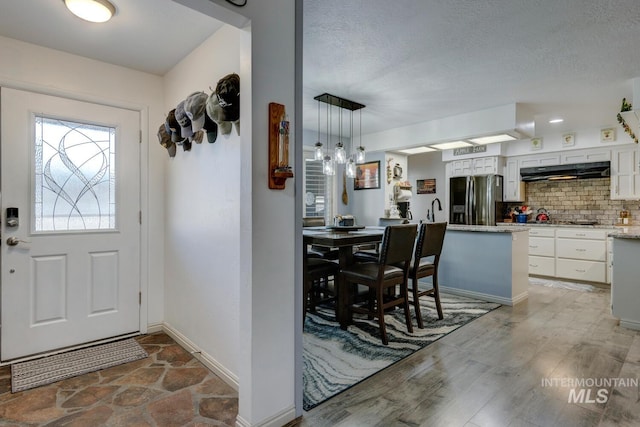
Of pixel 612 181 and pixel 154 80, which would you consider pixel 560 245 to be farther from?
pixel 154 80

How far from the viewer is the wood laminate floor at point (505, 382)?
5.86ft

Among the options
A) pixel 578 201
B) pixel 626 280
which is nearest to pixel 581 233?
pixel 578 201

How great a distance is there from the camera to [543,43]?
2562 mm

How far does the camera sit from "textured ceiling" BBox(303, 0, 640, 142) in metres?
2.16

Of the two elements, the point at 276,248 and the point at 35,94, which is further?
the point at 35,94

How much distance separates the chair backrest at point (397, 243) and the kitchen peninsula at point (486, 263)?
1.59m

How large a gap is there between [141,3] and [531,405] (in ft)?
10.6

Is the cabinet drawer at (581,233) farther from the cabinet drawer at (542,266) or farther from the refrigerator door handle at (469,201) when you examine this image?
the refrigerator door handle at (469,201)

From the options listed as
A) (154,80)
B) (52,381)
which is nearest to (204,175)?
(154,80)

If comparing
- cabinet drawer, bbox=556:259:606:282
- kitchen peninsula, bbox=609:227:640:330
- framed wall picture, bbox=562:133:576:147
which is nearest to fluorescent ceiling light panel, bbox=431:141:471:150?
framed wall picture, bbox=562:133:576:147

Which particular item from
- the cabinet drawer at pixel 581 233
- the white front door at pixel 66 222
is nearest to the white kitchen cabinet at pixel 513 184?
the cabinet drawer at pixel 581 233

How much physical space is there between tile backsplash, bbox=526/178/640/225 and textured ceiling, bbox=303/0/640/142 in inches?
76.2

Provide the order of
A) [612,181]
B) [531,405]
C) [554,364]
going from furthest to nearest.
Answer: [612,181] → [554,364] → [531,405]

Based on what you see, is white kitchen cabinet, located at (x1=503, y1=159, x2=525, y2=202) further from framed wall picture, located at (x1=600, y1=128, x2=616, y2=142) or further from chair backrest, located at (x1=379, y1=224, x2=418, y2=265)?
chair backrest, located at (x1=379, y1=224, x2=418, y2=265)
